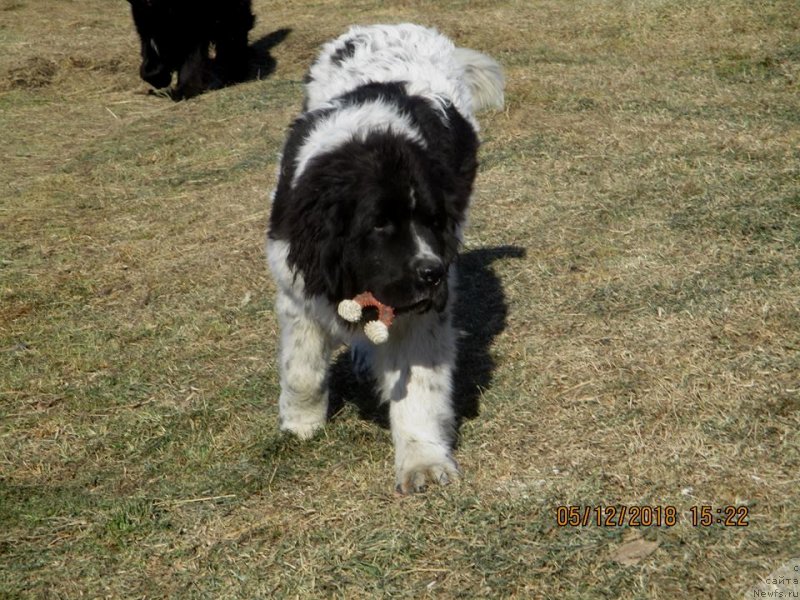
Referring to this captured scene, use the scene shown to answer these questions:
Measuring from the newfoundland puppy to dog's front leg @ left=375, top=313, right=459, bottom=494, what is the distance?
285 inches

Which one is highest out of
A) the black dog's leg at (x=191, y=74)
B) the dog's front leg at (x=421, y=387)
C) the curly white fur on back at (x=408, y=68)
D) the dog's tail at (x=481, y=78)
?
the curly white fur on back at (x=408, y=68)

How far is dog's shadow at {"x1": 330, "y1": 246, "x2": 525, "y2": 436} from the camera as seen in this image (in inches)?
184

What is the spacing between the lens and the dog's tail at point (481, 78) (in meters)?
5.62

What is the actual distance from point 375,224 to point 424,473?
37.4 inches

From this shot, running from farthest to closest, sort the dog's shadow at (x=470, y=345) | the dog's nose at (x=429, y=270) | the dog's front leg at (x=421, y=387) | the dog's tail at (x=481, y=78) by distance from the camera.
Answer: the dog's tail at (x=481, y=78), the dog's shadow at (x=470, y=345), the dog's front leg at (x=421, y=387), the dog's nose at (x=429, y=270)

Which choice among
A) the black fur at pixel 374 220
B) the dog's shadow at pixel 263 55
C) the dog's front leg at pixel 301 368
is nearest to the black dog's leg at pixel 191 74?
the dog's shadow at pixel 263 55

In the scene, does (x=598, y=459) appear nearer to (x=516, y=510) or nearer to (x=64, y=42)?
(x=516, y=510)

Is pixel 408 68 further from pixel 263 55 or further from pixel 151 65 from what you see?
pixel 263 55

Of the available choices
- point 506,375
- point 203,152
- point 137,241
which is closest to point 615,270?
point 506,375

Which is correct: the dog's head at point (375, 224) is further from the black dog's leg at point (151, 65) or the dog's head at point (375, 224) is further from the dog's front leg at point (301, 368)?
the black dog's leg at point (151, 65)

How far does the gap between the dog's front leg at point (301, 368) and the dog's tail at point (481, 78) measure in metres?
1.92

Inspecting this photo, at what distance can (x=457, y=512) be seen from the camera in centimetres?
365

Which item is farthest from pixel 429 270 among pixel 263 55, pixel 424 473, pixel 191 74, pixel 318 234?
pixel 263 55

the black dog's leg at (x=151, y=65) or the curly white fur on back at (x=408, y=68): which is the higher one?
the curly white fur on back at (x=408, y=68)
